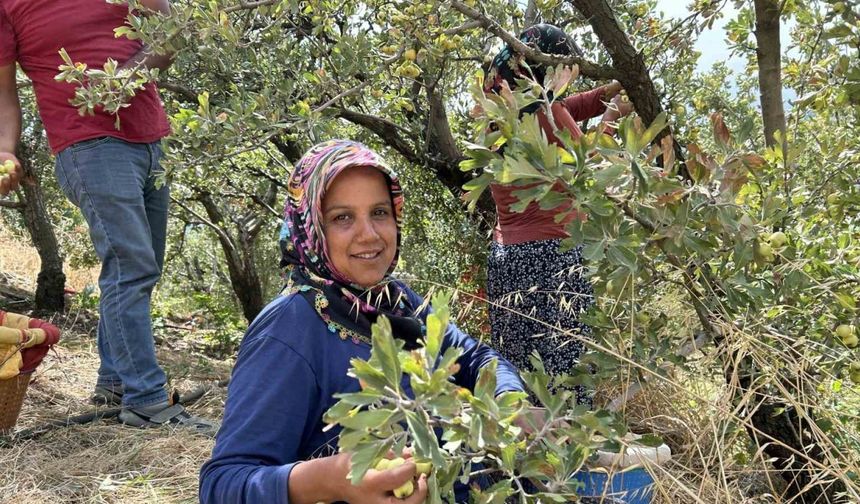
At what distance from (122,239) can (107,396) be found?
0.92 metres

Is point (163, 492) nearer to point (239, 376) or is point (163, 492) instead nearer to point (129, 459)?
point (129, 459)

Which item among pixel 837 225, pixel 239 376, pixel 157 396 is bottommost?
pixel 157 396

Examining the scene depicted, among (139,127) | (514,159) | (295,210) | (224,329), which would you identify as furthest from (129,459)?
(224,329)

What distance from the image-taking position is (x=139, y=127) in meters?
3.13

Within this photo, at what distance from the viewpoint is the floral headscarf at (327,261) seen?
65.5 inches

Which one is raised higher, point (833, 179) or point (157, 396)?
point (833, 179)

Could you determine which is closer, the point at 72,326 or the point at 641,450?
the point at 641,450

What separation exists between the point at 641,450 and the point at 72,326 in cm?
485

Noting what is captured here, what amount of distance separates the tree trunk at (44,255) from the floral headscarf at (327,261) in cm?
455

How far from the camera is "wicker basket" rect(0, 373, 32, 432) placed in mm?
3113

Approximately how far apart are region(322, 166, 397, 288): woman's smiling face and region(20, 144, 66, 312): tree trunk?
4682 millimetres

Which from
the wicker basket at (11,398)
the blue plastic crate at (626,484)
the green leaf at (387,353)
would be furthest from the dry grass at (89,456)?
the green leaf at (387,353)

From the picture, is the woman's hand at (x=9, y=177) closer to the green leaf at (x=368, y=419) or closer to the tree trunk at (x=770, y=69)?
the green leaf at (x=368, y=419)

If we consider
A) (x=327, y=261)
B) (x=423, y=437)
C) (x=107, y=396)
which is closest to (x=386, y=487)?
(x=423, y=437)
